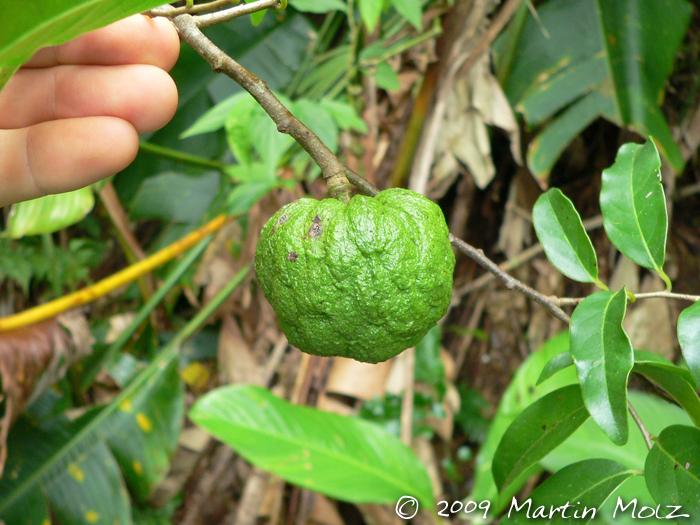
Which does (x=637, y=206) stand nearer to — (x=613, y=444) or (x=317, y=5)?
(x=317, y=5)

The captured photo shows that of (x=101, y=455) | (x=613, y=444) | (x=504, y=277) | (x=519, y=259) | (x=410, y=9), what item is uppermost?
Result: (x=410, y=9)

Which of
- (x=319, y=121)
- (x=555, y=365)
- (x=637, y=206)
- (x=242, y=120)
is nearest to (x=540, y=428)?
(x=555, y=365)

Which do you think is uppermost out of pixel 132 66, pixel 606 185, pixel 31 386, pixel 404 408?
pixel 132 66

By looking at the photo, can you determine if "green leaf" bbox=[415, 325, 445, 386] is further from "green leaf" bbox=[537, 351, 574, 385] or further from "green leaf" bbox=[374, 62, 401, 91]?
"green leaf" bbox=[537, 351, 574, 385]

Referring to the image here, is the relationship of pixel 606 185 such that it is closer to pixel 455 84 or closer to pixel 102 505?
pixel 455 84

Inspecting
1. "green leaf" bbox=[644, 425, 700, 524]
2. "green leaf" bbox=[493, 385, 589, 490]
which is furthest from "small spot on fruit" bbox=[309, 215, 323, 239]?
"green leaf" bbox=[644, 425, 700, 524]

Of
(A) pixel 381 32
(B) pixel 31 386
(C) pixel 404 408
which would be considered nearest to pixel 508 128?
(A) pixel 381 32
